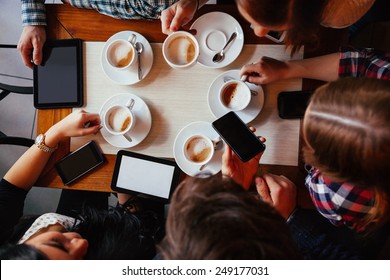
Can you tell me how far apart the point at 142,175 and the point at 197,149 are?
0.18 meters

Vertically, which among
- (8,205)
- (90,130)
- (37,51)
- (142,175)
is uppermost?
(37,51)

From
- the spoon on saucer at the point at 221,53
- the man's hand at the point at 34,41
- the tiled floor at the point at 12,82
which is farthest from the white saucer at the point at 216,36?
the tiled floor at the point at 12,82

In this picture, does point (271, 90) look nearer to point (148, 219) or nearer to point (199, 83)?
point (199, 83)

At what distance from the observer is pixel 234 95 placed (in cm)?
100

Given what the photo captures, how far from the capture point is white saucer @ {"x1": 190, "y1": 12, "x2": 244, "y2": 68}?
3.30ft

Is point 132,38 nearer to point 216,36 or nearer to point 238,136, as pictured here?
point 216,36

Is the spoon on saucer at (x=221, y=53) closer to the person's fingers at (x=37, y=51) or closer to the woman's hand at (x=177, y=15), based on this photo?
the woman's hand at (x=177, y=15)

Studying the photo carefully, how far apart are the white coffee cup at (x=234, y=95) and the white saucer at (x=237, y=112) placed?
0.05ft

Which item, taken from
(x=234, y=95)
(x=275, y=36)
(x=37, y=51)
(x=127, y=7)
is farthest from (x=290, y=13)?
(x=37, y=51)

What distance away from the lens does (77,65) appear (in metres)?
1.07

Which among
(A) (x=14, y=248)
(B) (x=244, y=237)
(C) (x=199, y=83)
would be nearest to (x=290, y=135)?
(C) (x=199, y=83)

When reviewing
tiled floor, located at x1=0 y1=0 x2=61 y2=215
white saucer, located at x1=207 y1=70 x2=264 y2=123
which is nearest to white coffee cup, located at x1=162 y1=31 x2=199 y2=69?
white saucer, located at x1=207 y1=70 x2=264 y2=123

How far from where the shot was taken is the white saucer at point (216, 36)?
39.6 inches

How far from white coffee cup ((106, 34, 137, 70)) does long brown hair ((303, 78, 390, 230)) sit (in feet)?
1.77
